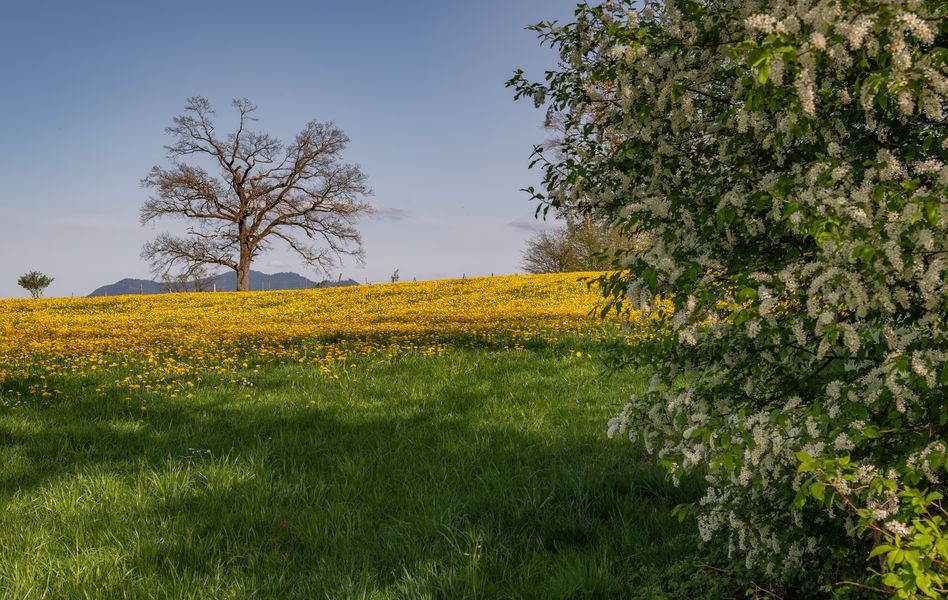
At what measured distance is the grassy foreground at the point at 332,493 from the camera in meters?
4.06

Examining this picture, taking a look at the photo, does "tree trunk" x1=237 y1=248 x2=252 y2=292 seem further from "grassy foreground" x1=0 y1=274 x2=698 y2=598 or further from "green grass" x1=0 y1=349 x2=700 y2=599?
"green grass" x1=0 y1=349 x2=700 y2=599

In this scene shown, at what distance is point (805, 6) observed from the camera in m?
2.41

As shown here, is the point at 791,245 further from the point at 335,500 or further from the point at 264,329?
the point at 264,329

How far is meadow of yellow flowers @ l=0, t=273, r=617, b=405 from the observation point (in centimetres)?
1155

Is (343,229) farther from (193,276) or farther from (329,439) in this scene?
(329,439)

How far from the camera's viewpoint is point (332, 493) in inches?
216

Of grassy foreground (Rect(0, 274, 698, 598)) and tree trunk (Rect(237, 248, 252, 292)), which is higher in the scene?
tree trunk (Rect(237, 248, 252, 292))

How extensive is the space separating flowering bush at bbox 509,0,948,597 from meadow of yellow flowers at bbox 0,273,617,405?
68 cm

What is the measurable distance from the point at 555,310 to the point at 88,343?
1257 centimetres

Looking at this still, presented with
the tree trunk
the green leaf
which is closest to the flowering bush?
the green leaf

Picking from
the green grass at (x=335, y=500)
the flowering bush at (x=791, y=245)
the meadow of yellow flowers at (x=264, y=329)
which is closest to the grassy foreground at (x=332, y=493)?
the green grass at (x=335, y=500)

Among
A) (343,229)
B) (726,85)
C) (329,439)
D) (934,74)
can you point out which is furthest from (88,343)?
(343,229)

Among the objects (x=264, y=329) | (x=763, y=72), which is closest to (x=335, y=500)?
(x=763, y=72)

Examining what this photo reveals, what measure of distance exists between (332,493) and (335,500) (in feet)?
0.39
